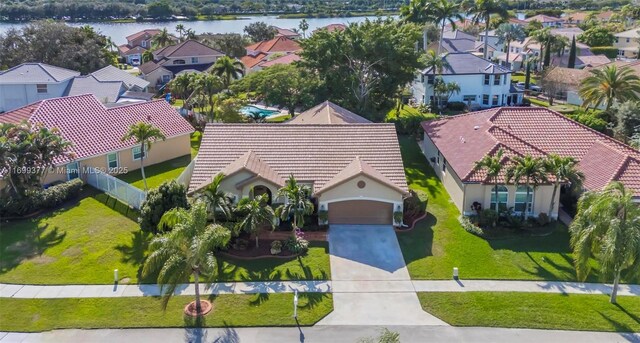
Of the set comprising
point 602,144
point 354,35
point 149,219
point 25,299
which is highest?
point 354,35

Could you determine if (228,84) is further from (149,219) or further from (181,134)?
(149,219)

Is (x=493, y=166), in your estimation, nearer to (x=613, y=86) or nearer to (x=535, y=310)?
(x=535, y=310)

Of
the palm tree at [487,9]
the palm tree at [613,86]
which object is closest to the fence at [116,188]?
the palm tree at [613,86]

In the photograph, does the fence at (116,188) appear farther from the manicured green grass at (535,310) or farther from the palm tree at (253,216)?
the manicured green grass at (535,310)

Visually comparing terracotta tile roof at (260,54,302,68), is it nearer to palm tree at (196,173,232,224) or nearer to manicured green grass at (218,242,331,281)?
palm tree at (196,173,232,224)

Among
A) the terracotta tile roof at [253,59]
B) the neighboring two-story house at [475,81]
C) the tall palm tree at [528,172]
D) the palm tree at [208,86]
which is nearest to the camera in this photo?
the tall palm tree at [528,172]

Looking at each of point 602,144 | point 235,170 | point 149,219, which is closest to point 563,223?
point 602,144
